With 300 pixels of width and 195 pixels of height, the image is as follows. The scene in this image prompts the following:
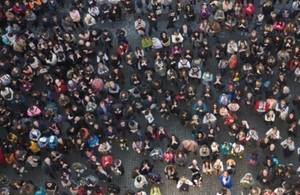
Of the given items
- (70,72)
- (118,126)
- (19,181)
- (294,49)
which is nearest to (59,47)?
(70,72)

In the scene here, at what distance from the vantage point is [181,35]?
19.9 m

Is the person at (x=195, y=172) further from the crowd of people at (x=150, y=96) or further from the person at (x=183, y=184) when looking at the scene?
the person at (x=183, y=184)

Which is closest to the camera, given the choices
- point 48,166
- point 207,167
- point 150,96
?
point 48,166

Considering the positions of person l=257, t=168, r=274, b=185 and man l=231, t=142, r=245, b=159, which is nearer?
person l=257, t=168, r=274, b=185

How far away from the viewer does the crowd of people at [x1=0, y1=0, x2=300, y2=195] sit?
58.5 feet

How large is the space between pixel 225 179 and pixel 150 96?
3.78m

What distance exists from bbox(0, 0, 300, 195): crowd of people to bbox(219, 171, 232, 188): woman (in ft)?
0.12

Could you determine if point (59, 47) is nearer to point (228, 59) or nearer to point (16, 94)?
point (16, 94)

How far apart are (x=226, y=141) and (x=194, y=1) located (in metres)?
5.78

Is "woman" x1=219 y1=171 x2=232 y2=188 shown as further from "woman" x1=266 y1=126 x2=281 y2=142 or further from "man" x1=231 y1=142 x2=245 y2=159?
"woman" x1=266 y1=126 x2=281 y2=142

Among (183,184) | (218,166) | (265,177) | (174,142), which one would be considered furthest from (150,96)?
(265,177)

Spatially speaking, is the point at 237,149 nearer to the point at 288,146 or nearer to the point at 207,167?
the point at 207,167

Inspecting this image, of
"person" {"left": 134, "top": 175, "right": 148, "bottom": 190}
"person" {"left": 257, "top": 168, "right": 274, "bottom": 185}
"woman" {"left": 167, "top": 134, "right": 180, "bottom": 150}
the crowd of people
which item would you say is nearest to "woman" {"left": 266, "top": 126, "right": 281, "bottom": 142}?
the crowd of people

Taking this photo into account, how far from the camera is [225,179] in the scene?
1730cm
